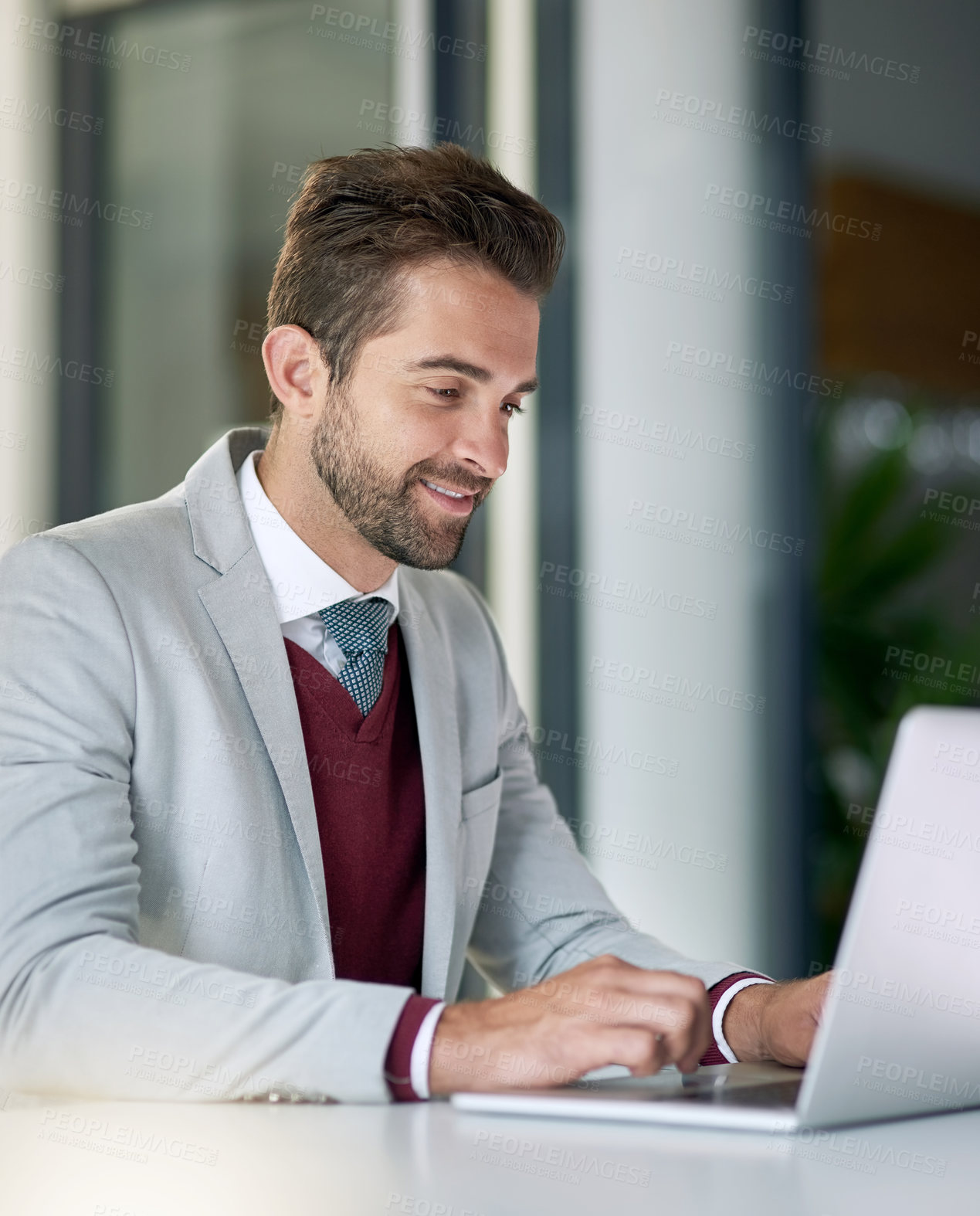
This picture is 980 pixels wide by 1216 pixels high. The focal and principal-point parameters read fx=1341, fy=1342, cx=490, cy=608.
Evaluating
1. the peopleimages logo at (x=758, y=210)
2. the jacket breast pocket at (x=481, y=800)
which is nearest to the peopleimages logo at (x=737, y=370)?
the peopleimages logo at (x=758, y=210)

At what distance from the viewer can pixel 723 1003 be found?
1.46m

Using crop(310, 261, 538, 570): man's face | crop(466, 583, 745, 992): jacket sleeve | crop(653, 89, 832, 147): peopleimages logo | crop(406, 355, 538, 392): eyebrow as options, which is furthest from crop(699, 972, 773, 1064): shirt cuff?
crop(653, 89, 832, 147): peopleimages logo

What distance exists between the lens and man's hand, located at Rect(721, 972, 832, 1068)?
1315 millimetres

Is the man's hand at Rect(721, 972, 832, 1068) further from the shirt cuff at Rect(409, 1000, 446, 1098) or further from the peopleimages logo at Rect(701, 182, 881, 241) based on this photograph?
the peopleimages logo at Rect(701, 182, 881, 241)

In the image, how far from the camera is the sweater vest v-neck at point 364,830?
63.8 inches

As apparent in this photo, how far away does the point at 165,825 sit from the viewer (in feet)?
4.74

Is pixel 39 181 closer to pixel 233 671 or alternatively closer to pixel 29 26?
pixel 29 26

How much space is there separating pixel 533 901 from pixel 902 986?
89 centimetres

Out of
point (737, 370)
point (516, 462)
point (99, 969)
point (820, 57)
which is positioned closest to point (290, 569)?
point (99, 969)

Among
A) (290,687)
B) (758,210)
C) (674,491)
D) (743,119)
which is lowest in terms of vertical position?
(290,687)

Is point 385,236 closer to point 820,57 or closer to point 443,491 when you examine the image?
point 443,491

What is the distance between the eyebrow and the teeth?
0.15 meters

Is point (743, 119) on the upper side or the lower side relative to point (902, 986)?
upper

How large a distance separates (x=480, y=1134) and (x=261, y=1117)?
0.19m
